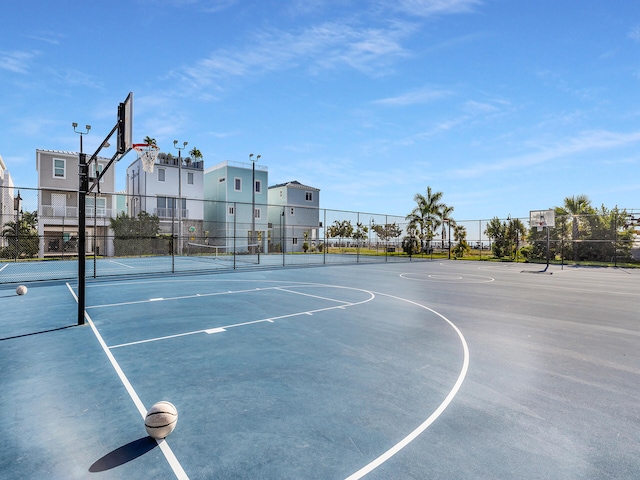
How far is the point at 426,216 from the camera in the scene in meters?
38.3

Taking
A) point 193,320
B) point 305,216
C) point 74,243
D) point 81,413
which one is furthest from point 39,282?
point 305,216

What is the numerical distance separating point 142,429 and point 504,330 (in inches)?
252

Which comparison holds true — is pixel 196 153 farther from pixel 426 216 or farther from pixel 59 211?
pixel 426 216

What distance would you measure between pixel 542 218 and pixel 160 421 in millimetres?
28997

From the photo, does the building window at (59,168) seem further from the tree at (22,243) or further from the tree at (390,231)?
the tree at (390,231)

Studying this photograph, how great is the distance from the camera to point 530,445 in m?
3.09

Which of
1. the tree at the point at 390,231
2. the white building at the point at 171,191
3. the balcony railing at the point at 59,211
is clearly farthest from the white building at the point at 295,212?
the balcony railing at the point at 59,211

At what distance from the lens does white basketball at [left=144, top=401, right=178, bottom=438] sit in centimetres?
309

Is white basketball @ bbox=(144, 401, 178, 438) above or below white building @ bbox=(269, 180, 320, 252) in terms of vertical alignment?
below

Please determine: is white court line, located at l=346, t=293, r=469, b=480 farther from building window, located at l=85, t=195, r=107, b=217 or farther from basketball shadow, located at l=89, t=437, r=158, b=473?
building window, located at l=85, t=195, r=107, b=217

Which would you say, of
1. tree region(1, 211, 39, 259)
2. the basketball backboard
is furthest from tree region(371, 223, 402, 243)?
tree region(1, 211, 39, 259)

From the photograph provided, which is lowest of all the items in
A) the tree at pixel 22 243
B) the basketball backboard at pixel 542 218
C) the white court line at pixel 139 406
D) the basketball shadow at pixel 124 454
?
the basketball shadow at pixel 124 454

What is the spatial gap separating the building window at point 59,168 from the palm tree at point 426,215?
31.8 meters

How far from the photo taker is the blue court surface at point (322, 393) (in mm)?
2854
